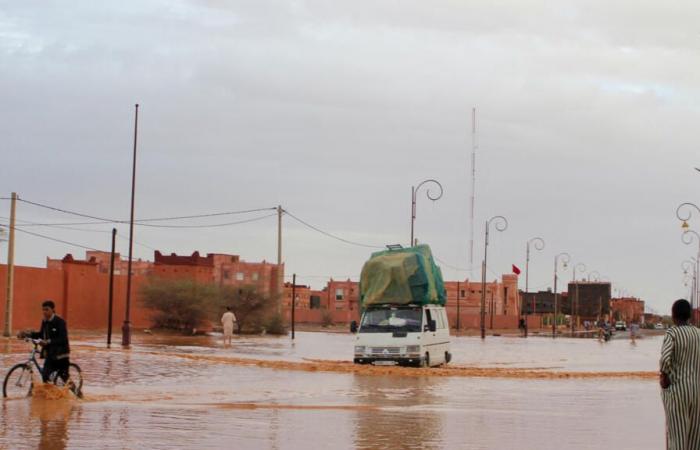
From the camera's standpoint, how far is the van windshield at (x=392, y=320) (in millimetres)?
33344

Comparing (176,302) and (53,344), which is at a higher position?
(176,302)

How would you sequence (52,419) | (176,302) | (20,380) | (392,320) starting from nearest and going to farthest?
(52,419) < (20,380) < (392,320) < (176,302)

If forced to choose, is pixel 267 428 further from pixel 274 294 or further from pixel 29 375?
pixel 274 294

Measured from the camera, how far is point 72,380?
65.5ft

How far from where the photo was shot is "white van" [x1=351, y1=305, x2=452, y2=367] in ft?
107

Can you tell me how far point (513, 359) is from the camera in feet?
149

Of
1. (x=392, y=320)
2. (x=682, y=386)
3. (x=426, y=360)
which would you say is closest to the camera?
(x=682, y=386)

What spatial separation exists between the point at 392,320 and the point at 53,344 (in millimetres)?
15795

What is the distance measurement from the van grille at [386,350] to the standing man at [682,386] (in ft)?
72.2

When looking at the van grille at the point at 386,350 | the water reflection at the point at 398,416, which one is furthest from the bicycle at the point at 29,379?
the van grille at the point at 386,350

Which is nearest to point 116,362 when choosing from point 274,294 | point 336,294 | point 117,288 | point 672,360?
point 672,360

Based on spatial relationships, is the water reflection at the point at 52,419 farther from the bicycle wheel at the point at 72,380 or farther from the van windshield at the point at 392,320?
the van windshield at the point at 392,320

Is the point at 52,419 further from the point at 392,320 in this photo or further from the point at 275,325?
the point at 275,325

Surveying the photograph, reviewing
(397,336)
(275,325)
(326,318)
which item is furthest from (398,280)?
(326,318)
